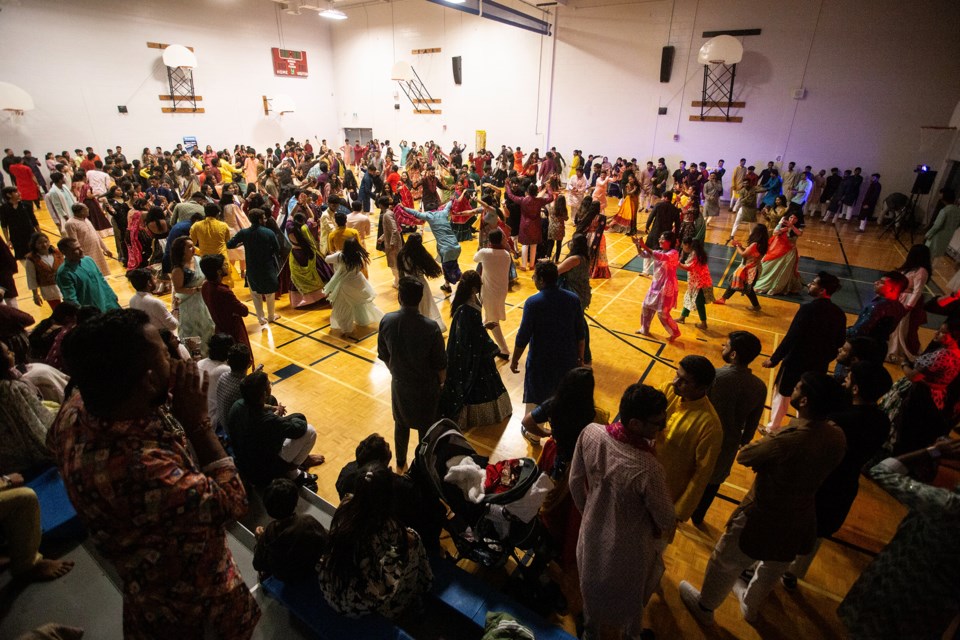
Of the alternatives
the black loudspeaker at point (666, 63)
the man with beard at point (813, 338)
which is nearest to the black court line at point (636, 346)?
the man with beard at point (813, 338)

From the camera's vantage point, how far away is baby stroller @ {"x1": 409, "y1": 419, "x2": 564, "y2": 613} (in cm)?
261

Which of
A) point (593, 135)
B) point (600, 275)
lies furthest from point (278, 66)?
point (600, 275)

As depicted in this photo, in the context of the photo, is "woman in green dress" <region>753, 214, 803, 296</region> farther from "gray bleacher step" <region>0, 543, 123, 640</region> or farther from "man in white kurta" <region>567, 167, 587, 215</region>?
"gray bleacher step" <region>0, 543, 123, 640</region>

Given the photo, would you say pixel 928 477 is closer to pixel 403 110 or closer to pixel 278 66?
pixel 403 110

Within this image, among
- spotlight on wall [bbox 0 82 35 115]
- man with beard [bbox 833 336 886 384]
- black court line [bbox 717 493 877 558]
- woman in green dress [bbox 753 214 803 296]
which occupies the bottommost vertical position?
black court line [bbox 717 493 877 558]

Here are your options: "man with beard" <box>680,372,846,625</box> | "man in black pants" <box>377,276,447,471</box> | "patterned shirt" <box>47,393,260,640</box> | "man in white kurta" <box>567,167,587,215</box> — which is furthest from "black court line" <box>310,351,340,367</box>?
"man in white kurta" <box>567,167,587,215</box>

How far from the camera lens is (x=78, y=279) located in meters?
4.94

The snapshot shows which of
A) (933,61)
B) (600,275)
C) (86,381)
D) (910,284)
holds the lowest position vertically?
(600,275)

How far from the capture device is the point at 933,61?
12.7 meters

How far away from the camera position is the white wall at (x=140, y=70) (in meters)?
15.5

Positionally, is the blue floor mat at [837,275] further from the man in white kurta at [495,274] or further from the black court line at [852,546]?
the black court line at [852,546]

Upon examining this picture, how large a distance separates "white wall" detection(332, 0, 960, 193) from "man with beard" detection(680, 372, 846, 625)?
16.4 meters

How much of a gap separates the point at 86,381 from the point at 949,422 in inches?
221

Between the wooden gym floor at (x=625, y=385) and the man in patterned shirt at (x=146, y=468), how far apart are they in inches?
84.1
